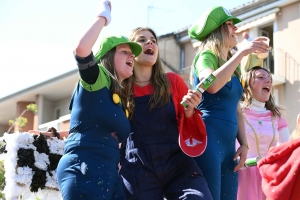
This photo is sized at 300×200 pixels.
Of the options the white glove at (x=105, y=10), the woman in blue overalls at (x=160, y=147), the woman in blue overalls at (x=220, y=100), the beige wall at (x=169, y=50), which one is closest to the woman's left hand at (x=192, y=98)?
the woman in blue overalls at (x=160, y=147)

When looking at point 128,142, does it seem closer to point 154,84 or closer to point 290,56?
point 154,84

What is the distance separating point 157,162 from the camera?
4.34 m

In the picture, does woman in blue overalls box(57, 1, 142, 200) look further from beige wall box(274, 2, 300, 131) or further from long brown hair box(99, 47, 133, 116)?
beige wall box(274, 2, 300, 131)

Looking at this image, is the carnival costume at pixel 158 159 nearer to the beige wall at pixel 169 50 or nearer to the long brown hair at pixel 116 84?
the long brown hair at pixel 116 84

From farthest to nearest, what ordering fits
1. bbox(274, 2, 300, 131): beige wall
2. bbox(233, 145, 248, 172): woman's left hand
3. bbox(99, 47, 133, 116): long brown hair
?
bbox(274, 2, 300, 131): beige wall < bbox(233, 145, 248, 172): woman's left hand < bbox(99, 47, 133, 116): long brown hair

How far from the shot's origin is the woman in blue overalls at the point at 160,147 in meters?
4.28

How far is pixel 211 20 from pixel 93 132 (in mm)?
1631

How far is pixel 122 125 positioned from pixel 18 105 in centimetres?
2363

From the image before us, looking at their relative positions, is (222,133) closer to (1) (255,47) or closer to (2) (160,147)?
(2) (160,147)

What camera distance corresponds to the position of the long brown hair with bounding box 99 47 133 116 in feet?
13.6

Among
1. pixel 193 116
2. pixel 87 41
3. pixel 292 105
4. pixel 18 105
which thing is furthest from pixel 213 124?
pixel 18 105

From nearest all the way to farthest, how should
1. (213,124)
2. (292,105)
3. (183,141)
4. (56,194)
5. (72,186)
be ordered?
1. (72,186)
2. (183,141)
3. (213,124)
4. (56,194)
5. (292,105)

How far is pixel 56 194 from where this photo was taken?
197 inches

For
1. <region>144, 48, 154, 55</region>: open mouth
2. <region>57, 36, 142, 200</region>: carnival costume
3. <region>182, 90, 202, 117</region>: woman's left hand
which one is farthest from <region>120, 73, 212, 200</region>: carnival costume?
<region>144, 48, 154, 55</region>: open mouth
